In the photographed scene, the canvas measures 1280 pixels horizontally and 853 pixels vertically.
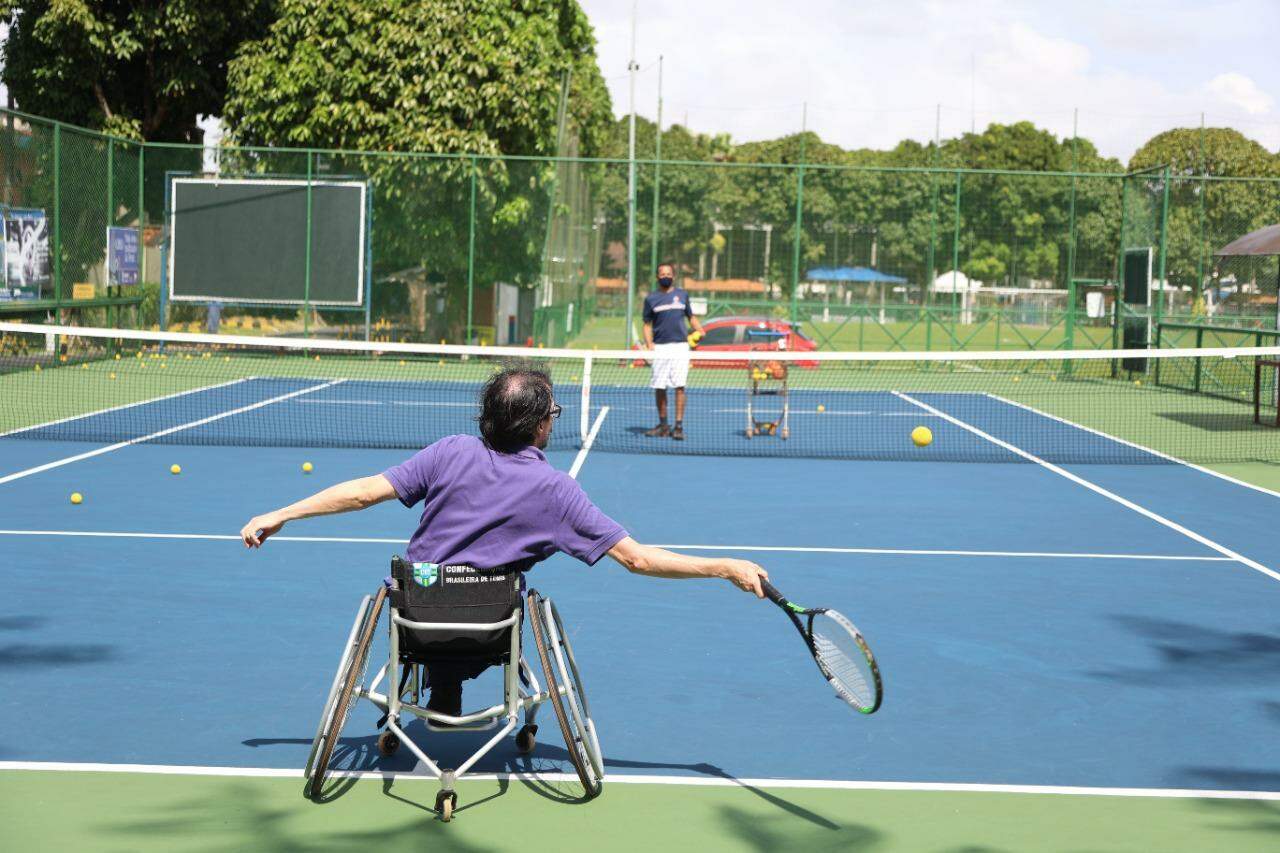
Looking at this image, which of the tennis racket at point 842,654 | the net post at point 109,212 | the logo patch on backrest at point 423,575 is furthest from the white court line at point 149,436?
the tennis racket at point 842,654

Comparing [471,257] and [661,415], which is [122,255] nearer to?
[471,257]

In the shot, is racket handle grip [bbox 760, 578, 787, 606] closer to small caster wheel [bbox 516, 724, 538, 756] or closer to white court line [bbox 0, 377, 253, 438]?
small caster wheel [bbox 516, 724, 538, 756]

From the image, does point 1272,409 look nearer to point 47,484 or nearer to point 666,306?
point 666,306

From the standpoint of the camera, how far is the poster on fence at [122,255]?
22.3m

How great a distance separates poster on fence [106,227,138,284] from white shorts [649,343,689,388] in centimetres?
1115

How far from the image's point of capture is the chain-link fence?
73.7ft

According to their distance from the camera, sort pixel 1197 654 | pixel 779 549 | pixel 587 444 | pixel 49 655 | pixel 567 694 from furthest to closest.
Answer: pixel 587 444 → pixel 779 549 → pixel 1197 654 → pixel 49 655 → pixel 567 694

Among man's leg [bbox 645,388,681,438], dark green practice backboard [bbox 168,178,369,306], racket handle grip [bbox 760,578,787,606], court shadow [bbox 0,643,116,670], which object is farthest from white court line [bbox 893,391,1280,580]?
dark green practice backboard [bbox 168,178,369,306]

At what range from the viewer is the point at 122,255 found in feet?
74.7

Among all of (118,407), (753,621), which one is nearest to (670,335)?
(118,407)

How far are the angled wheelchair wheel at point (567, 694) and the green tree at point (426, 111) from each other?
2066cm

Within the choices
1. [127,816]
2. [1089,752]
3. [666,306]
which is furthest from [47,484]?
[1089,752]

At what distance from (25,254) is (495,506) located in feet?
52.7

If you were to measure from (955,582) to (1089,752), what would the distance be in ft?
9.52
